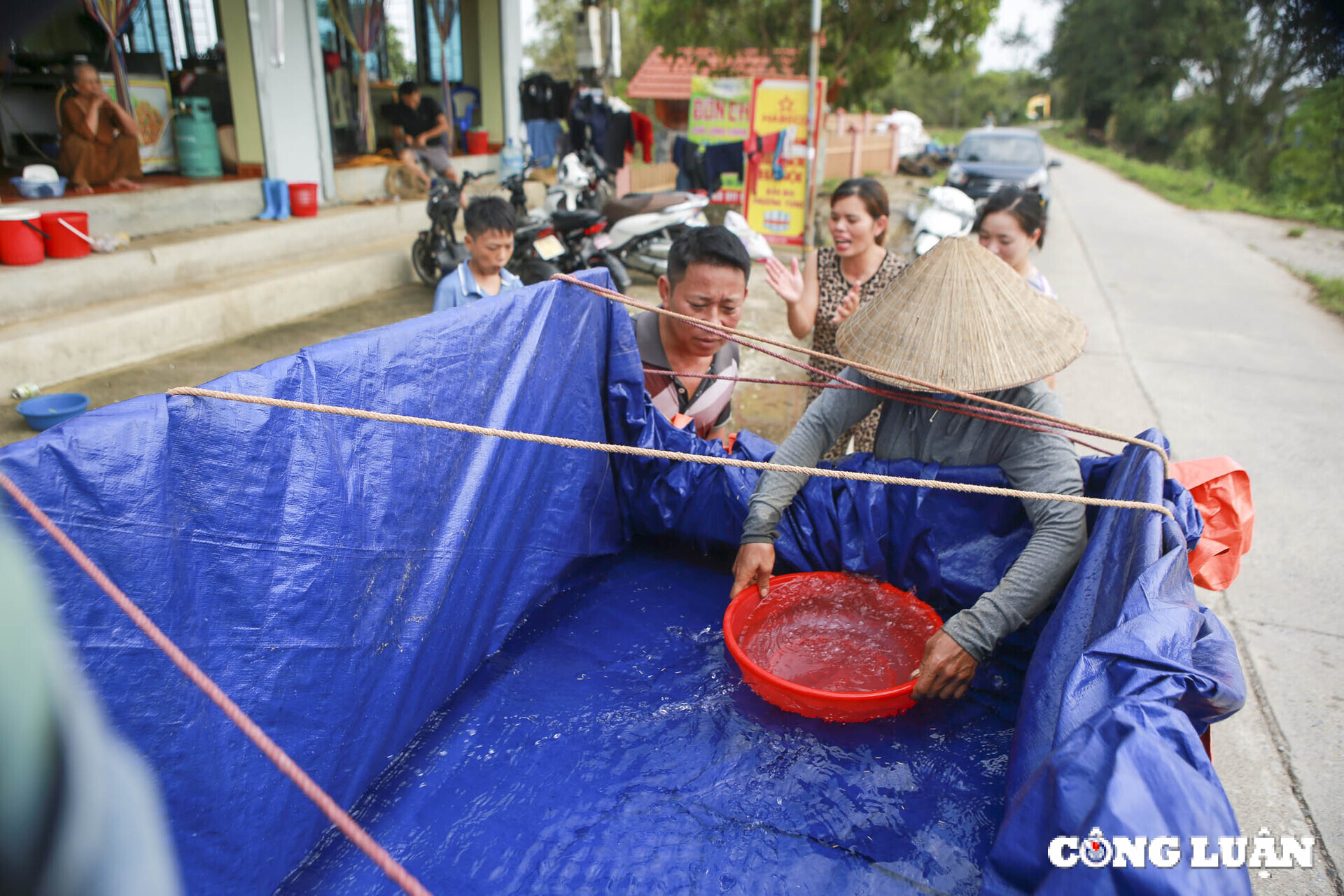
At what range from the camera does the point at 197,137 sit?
6.88 m

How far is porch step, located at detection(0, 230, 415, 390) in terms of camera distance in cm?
426

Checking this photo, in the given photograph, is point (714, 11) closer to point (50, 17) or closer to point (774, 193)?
point (774, 193)

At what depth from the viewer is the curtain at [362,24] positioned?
8.04 metres

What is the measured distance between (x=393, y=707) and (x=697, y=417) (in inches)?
59.6

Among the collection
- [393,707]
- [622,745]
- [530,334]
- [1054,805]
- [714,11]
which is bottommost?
[622,745]

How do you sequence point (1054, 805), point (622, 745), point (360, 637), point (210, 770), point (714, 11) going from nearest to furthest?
1. point (1054, 805)
2. point (210, 770)
3. point (360, 637)
4. point (622, 745)
5. point (714, 11)

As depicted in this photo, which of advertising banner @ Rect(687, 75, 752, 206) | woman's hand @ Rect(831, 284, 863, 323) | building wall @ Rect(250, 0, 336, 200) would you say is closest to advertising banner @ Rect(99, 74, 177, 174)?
building wall @ Rect(250, 0, 336, 200)

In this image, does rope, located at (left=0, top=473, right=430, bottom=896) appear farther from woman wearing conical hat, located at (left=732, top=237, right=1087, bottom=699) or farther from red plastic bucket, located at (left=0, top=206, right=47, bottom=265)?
red plastic bucket, located at (left=0, top=206, right=47, bottom=265)

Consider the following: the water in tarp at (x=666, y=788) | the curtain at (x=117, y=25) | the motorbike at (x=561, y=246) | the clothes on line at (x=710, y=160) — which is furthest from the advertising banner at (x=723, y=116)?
the water in tarp at (x=666, y=788)

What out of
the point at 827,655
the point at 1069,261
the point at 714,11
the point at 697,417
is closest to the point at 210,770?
the point at 827,655

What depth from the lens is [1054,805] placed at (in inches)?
44.1

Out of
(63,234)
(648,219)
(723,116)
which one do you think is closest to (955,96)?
(723,116)

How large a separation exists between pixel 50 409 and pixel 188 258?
2275mm

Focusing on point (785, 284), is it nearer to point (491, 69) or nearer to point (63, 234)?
point (63, 234)
